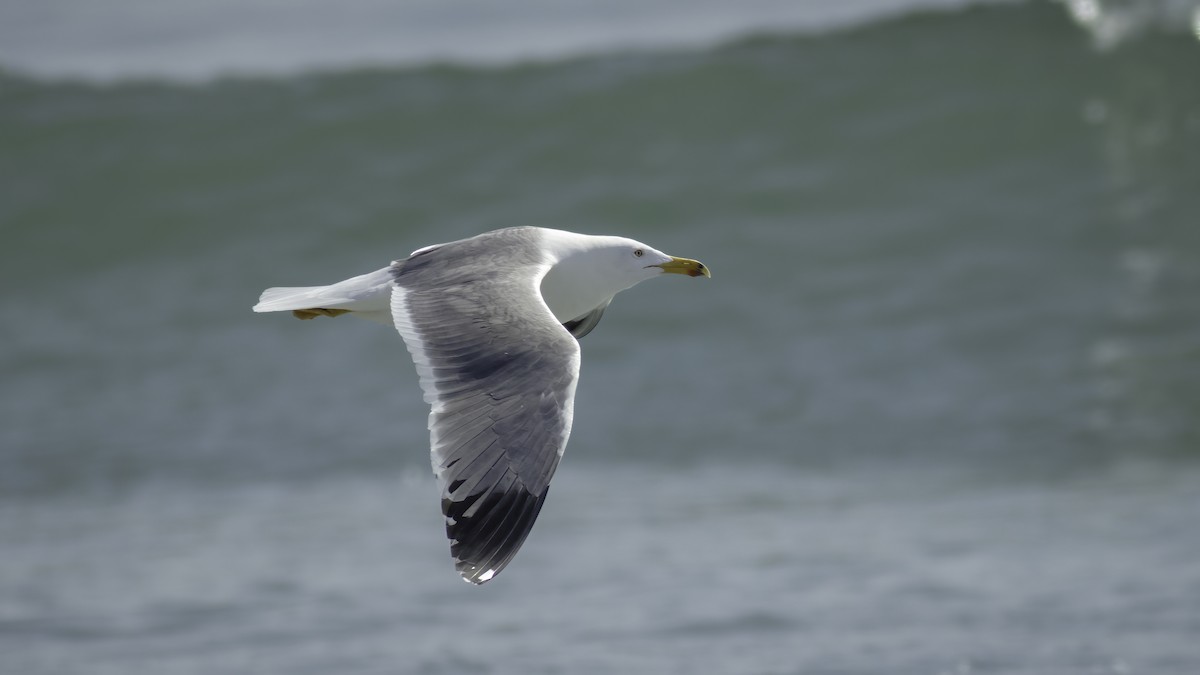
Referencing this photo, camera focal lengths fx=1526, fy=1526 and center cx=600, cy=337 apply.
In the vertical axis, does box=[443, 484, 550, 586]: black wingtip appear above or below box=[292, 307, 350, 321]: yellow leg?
below

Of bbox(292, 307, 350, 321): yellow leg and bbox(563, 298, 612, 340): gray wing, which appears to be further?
bbox(563, 298, 612, 340): gray wing

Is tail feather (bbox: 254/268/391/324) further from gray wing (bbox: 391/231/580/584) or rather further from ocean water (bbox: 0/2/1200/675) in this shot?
ocean water (bbox: 0/2/1200/675)

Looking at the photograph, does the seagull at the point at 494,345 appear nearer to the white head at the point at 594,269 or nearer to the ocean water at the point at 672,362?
the white head at the point at 594,269

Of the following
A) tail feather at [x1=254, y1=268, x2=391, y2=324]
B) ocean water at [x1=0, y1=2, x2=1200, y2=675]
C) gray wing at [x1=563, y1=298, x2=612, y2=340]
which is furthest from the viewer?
ocean water at [x1=0, y1=2, x2=1200, y2=675]

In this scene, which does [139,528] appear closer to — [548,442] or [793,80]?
[548,442]

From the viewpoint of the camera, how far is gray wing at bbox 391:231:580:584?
362cm

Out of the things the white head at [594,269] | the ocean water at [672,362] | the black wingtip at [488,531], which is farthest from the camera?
the ocean water at [672,362]

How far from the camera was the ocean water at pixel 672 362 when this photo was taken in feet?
20.9

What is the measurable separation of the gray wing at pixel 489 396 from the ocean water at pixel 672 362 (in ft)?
6.40

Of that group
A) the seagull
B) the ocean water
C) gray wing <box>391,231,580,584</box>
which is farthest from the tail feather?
the ocean water

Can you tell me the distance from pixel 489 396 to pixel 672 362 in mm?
6482

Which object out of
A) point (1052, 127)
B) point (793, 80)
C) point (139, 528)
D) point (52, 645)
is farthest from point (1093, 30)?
point (52, 645)

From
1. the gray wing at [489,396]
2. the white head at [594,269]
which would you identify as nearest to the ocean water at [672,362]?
the white head at [594,269]


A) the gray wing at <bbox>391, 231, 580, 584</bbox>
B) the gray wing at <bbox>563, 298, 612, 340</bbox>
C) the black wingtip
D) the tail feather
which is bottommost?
the black wingtip
